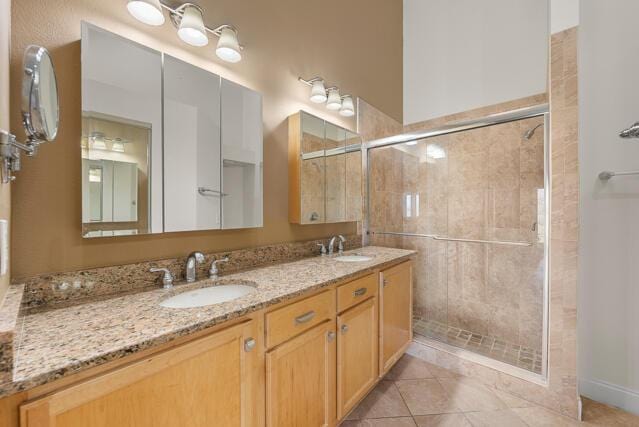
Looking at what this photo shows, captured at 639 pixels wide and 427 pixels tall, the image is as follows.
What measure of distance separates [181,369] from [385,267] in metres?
1.34

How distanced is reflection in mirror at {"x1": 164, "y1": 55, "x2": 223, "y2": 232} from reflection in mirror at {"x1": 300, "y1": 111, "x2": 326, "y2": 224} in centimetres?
61

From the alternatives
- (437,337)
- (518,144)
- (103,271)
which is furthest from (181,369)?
(518,144)

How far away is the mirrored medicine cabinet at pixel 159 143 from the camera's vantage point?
1.09 meters

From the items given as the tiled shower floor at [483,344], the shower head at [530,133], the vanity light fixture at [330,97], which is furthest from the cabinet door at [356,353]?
the shower head at [530,133]

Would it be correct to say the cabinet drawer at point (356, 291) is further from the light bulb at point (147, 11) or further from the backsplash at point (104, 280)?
the light bulb at point (147, 11)

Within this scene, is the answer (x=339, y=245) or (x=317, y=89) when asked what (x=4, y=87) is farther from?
(x=339, y=245)

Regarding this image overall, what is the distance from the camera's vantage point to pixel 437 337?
243 centimetres

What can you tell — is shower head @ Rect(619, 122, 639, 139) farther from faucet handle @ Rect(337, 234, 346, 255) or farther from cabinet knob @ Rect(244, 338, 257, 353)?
cabinet knob @ Rect(244, 338, 257, 353)

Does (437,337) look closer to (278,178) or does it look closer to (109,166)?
(278,178)

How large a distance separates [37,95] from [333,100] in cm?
178

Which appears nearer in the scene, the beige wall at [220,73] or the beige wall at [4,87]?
the beige wall at [4,87]

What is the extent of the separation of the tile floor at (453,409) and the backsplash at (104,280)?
1.16 metres

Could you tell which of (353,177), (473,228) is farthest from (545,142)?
(353,177)

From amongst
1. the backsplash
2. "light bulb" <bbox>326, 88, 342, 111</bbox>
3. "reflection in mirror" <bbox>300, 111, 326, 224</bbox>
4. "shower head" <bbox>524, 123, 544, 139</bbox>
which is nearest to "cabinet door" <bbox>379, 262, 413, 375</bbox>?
"reflection in mirror" <bbox>300, 111, 326, 224</bbox>
